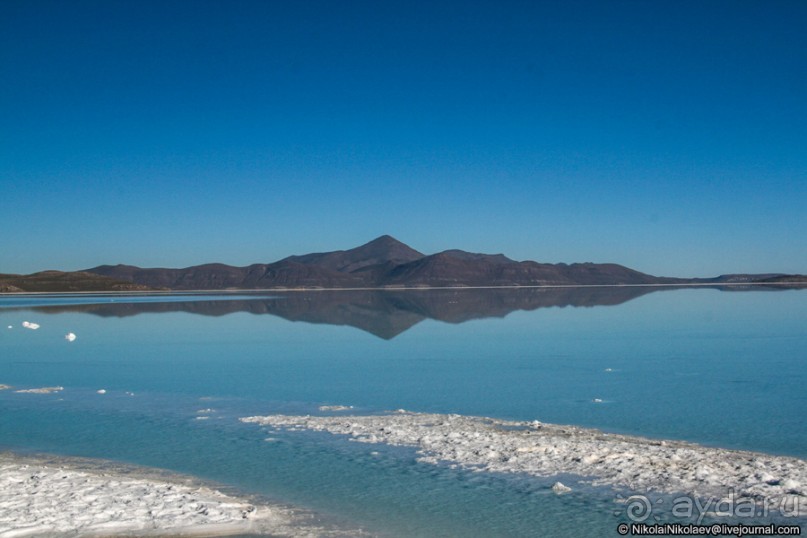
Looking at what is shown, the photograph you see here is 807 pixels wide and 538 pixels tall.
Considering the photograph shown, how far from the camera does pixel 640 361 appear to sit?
64.1 feet

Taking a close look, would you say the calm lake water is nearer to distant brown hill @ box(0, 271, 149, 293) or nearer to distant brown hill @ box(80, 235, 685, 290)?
distant brown hill @ box(0, 271, 149, 293)

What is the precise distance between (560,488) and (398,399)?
6428 millimetres

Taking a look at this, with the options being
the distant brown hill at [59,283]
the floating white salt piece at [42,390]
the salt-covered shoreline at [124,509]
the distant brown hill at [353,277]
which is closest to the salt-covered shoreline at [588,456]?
the salt-covered shoreline at [124,509]

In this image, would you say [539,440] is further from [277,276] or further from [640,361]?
[277,276]

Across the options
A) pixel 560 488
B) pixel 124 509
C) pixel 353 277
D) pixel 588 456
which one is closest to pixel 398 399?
pixel 588 456

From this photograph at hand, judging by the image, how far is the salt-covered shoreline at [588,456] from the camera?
794 centimetres

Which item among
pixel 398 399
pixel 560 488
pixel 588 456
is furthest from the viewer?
pixel 398 399

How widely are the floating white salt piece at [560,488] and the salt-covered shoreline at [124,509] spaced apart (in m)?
2.63

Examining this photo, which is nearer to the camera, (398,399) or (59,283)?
(398,399)

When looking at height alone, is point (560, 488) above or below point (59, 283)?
below

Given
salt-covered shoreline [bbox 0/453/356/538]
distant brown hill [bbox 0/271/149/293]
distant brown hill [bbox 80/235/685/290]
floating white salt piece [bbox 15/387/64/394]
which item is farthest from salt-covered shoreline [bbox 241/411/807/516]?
distant brown hill [bbox 80/235/685/290]

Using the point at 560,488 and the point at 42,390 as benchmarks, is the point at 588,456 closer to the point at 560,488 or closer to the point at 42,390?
the point at 560,488

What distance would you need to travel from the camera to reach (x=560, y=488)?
802 centimetres

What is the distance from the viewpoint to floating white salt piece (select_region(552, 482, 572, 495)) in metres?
7.96
